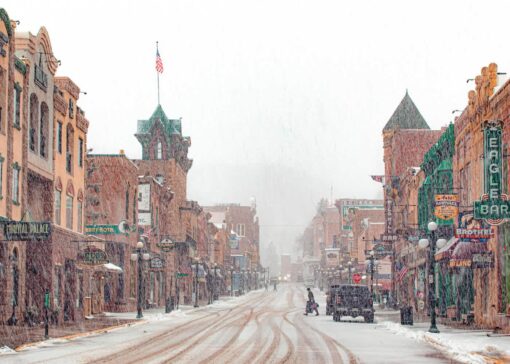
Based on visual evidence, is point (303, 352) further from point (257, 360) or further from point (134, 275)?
point (134, 275)

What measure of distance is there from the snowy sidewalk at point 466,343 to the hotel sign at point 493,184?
3.87m

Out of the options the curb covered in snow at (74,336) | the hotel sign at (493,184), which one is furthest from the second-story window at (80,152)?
the hotel sign at (493,184)

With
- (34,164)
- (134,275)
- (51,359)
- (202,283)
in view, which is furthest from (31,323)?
(202,283)

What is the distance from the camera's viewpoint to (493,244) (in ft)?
117

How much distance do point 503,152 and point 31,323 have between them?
19360mm

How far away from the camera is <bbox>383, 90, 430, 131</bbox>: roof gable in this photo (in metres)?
82.1

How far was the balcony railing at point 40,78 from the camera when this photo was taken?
38.6 meters

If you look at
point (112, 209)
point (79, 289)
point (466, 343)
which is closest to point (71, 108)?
point (79, 289)

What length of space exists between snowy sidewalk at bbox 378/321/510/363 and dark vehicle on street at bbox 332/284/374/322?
7811 mm

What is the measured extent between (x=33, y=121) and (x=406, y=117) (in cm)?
4996

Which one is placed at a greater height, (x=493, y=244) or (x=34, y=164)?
(x=34, y=164)

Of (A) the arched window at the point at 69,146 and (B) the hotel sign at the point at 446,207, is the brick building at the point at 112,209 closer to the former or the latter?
(A) the arched window at the point at 69,146

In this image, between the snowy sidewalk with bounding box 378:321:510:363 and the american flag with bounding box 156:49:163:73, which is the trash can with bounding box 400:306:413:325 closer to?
the snowy sidewalk with bounding box 378:321:510:363

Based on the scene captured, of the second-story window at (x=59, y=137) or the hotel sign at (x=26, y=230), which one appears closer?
the hotel sign at (x=26, y=230)
